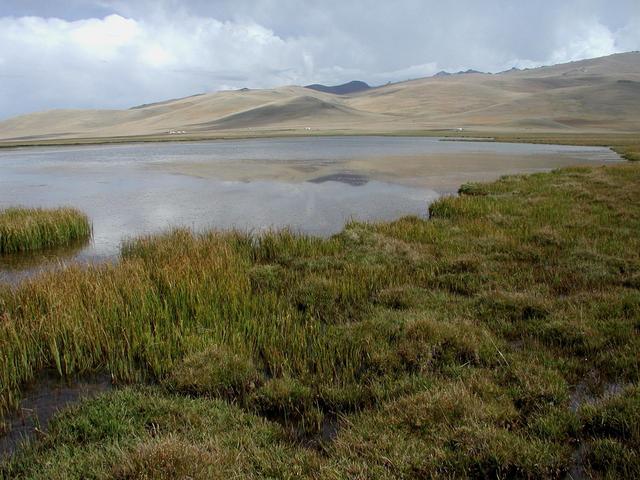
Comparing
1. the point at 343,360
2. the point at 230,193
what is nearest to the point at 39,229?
the point at 230,193

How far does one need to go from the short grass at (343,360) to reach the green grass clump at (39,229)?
20.0 feet

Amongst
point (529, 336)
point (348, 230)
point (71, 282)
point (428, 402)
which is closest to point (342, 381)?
point (428, 402)

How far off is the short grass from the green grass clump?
20.0 ft

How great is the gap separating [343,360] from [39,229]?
1423cm

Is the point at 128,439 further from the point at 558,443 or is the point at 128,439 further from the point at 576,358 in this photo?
the point at 576,358

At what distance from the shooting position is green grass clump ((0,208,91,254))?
16.3 m

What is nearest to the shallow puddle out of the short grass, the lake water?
the short grass

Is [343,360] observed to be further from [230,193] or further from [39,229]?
[230,193]

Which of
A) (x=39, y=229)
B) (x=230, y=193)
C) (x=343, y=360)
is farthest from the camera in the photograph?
(x=230, y=193)

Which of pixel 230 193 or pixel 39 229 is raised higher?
pixel 39 229

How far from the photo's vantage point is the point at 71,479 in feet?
15.0

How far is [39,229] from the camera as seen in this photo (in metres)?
17.0

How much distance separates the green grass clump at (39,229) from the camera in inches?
642

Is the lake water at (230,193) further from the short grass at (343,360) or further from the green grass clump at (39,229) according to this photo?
the short grass at (343,360)
